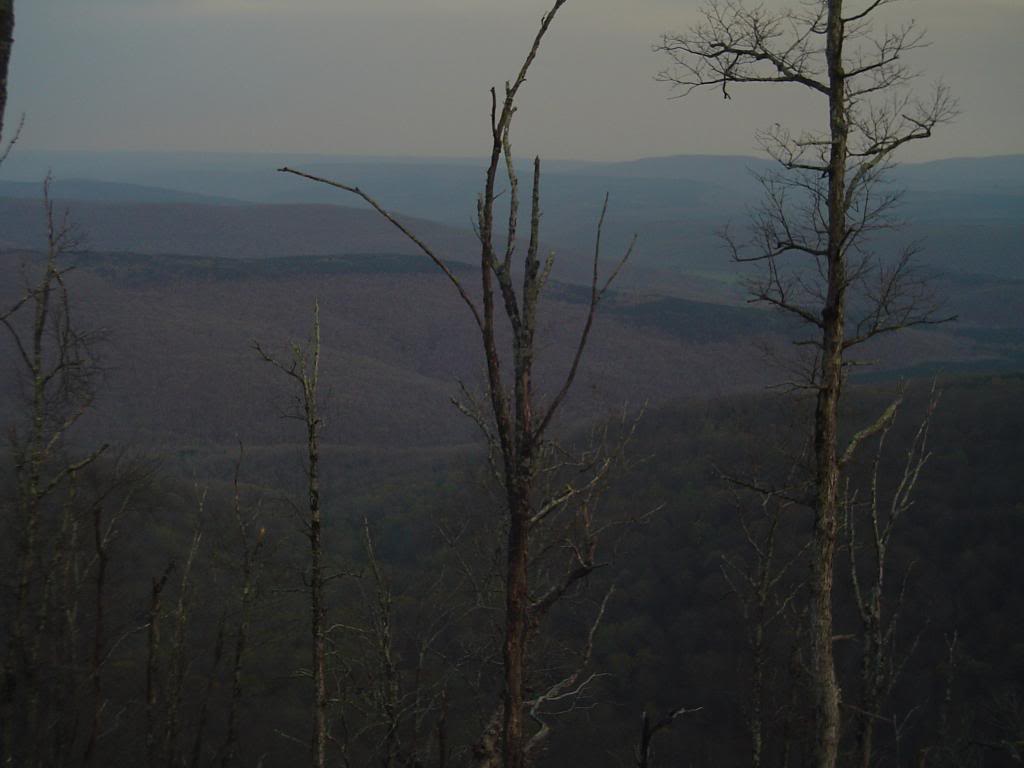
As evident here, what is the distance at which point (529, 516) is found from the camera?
424 cm

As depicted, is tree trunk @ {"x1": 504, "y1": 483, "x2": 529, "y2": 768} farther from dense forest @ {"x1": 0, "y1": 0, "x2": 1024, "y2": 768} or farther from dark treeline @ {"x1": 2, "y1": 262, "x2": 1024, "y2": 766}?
dark treeline @ {"x1": 2, "y1": 262, "x2": 1024, "y2": 766}

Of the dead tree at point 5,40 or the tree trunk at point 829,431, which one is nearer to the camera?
the dead tree at point 5,40

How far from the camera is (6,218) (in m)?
155

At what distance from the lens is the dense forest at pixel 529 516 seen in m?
5.77

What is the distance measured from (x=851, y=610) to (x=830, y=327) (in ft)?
72.7

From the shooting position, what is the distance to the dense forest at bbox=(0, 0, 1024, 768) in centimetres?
577

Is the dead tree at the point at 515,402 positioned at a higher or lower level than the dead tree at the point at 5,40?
lower

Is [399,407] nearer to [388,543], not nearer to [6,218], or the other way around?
[388,543]

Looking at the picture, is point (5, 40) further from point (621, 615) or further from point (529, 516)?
point (621, 615)

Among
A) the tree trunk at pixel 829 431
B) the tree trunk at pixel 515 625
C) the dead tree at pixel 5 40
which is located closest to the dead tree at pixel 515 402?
the tree trunk at pixel 515 625

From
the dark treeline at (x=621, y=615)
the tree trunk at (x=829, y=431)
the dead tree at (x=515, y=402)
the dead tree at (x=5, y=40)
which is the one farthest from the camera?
the dark treeline at (x=621, y=615)

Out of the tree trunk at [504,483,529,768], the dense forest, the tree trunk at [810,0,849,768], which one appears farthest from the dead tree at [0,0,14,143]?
the tree trunk at [810,0,849,768]

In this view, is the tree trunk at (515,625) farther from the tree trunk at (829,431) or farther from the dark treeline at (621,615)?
the dark treeline at (621,615)

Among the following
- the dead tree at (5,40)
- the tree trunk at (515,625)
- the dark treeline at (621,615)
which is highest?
the dead tree at (5,40)
